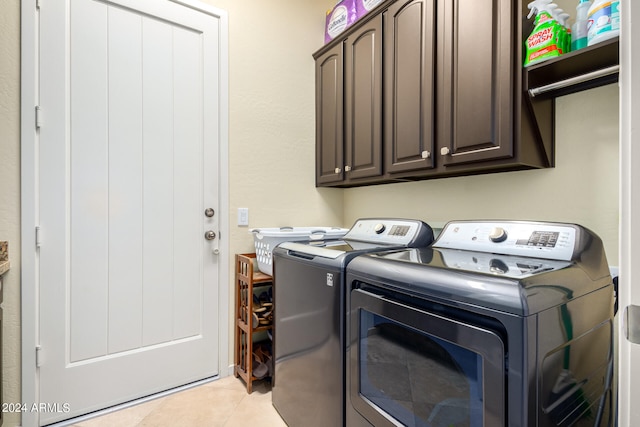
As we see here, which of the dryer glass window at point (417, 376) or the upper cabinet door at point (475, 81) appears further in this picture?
the upper cabinet door at point (475, 81)

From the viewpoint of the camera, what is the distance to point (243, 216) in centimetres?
214

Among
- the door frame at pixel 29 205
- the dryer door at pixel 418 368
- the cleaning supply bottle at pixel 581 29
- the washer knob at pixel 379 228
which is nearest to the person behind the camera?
the dryer door at pixel 418 368

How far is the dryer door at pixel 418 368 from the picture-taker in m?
0.79

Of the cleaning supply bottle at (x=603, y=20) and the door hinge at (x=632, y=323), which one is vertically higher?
the cleaning supply bottle at (x=603, y=20)

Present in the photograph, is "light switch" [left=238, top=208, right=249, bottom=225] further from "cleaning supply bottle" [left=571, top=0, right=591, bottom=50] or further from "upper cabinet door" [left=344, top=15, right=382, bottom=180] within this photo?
"cleaning supply bottle" [left=571, top=0, right=591, bottom=50]

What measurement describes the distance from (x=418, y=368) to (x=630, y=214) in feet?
2.29

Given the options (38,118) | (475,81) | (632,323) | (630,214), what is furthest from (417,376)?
(38,118)

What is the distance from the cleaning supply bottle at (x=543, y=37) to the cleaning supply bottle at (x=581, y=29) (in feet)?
0.24

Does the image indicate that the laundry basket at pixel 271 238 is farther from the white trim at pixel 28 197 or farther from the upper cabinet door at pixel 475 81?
the white trim at pixel 28 197

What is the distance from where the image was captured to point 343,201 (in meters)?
2.62

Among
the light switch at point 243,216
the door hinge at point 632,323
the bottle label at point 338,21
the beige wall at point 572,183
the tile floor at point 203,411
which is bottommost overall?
the tile floor at point 203,411

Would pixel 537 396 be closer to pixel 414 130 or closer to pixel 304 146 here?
pixel 414 130

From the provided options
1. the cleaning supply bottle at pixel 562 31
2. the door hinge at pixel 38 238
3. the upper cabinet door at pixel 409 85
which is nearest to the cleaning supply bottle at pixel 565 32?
the cleaning supply bottle at pixel 562 31

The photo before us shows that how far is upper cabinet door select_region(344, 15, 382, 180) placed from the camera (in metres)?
1.85
